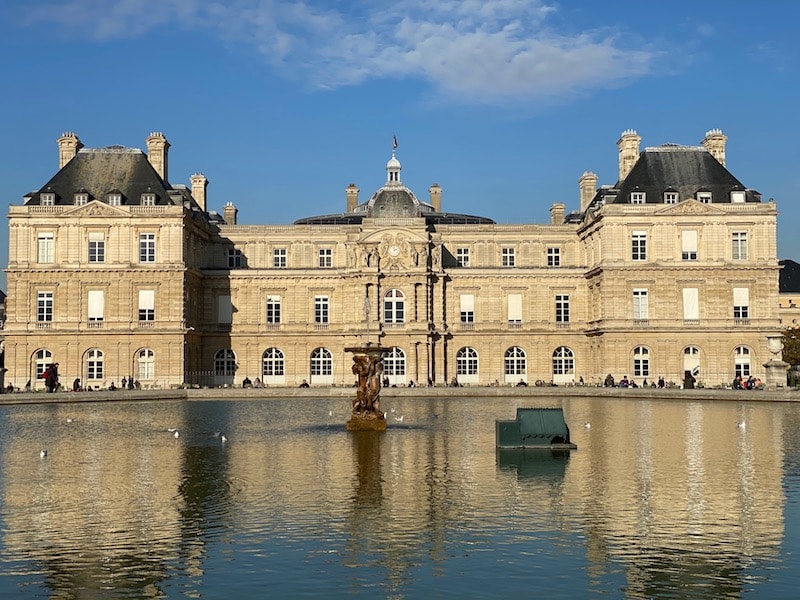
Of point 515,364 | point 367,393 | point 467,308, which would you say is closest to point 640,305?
point 515,364

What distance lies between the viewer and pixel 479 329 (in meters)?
72.1

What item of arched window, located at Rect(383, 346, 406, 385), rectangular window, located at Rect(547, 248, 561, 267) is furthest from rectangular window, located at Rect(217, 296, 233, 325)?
rectangular window, located at Rect(547, 248, 561, 267)

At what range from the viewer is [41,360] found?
66438 millimetres

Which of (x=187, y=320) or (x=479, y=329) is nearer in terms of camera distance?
(x=187, y=320)

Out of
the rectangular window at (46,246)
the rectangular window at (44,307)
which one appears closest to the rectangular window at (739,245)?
the rectangular window at (46,246)

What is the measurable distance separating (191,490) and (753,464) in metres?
11.9

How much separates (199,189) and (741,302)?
40.2 metres

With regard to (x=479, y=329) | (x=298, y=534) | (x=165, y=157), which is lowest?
(x=298, y=534)

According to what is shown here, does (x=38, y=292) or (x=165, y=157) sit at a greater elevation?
(x=165, y=157)

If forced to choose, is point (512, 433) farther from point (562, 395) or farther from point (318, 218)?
point (318, 218)

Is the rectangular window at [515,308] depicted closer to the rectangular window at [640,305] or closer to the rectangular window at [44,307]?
the rectangular window at [640,305]

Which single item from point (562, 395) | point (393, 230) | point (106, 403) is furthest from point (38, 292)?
point (562, 395)

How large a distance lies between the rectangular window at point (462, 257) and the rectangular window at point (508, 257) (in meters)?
2.52

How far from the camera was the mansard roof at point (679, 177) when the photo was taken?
69.2 metres
